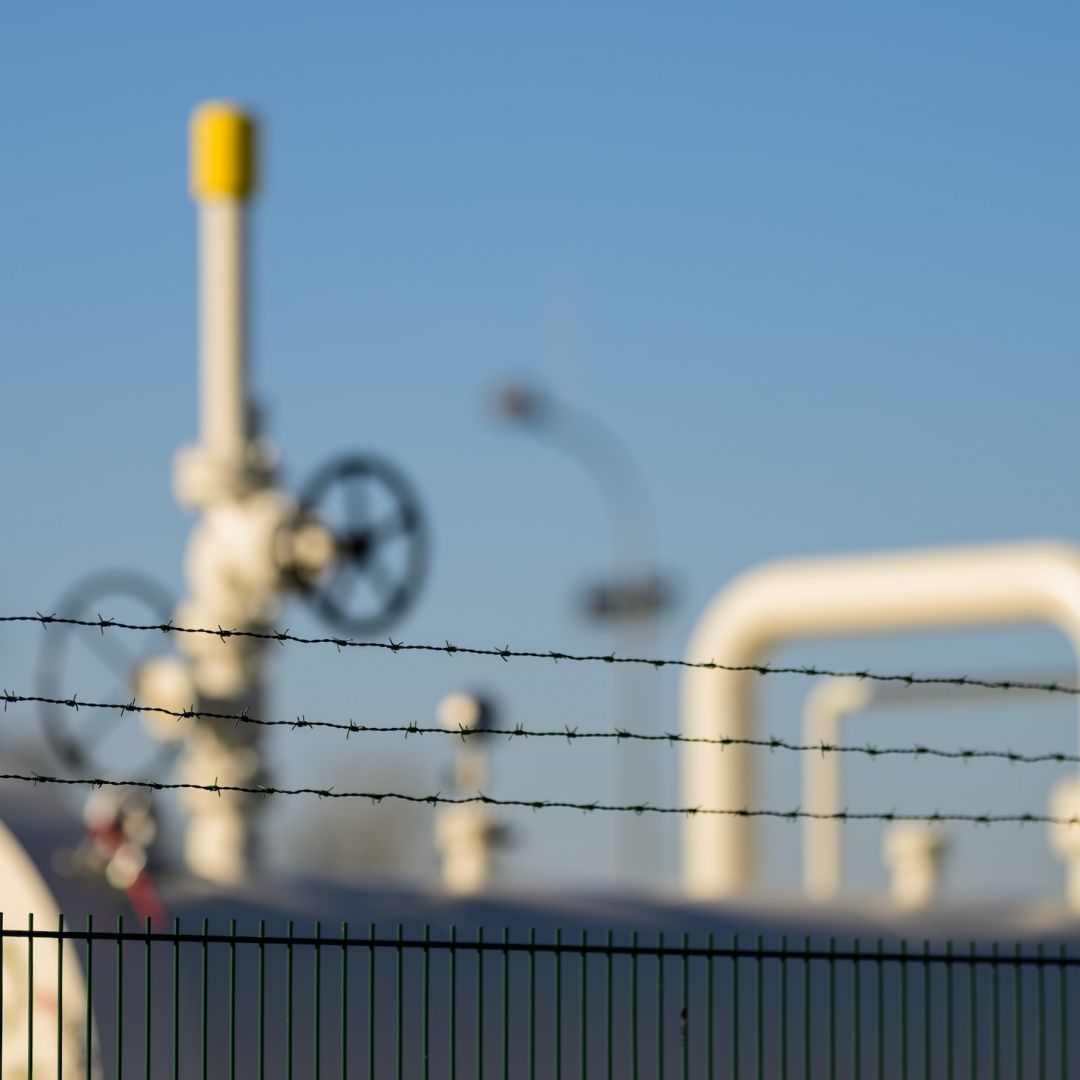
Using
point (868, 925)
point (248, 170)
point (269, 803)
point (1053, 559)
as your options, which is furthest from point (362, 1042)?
point (248, 170)

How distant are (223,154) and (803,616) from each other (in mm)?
9330

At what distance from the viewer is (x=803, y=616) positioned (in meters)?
28.2

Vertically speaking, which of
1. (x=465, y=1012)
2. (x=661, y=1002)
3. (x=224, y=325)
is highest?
(x=224, y=325)

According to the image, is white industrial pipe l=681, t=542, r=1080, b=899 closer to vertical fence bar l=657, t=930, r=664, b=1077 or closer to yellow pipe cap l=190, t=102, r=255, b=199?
yellow pipe cap l=190, t=102, r=255, b=199

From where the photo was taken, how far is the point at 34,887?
15797mm

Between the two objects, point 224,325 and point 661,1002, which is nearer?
point 661,1002

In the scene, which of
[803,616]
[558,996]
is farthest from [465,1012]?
[803,616]

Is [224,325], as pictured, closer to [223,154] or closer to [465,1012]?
[223,154]

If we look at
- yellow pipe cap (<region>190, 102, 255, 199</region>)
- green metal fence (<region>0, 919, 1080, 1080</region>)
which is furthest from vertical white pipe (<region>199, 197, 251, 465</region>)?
green metal fence (<region>0, 919, 1080, 1080</region>)

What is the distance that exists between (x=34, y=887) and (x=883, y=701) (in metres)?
20.0

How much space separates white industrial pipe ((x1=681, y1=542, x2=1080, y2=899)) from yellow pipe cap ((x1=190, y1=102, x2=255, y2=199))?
26.7 ft

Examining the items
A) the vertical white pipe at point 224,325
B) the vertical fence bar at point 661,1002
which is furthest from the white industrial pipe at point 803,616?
the vertical fence bar at point 661,1002

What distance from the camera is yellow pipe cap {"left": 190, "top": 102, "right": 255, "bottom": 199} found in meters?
30.4

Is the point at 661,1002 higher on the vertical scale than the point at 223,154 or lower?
lower
